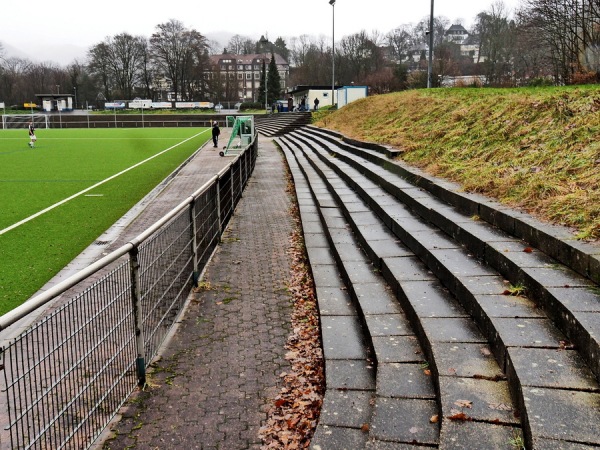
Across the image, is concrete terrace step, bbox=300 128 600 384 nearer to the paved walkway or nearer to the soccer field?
the paved walkway

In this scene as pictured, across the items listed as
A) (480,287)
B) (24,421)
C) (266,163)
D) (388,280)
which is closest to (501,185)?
(388,280)

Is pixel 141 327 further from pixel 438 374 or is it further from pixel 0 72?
pixel 0 72

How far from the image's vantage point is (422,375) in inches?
170

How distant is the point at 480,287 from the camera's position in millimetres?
5238

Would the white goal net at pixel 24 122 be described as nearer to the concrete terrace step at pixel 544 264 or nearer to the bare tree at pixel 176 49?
the bare tree at pixel 176 49

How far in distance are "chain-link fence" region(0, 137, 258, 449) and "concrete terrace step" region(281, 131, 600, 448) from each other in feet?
7.52

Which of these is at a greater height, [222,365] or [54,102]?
[54,102]

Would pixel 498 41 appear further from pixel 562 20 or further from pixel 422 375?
pixel 422 375

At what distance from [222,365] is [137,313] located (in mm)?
914

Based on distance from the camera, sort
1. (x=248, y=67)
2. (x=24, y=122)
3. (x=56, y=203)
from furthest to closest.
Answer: (x=248, y=67), (x=24, y=122), (x=56, y=203)

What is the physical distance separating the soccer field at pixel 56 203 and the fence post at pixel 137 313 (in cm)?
298

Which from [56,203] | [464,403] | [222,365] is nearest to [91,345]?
[222,365]

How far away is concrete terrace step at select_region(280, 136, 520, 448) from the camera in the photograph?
139 inches

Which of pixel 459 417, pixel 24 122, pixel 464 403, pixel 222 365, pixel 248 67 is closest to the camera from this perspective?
pixel 459 417
